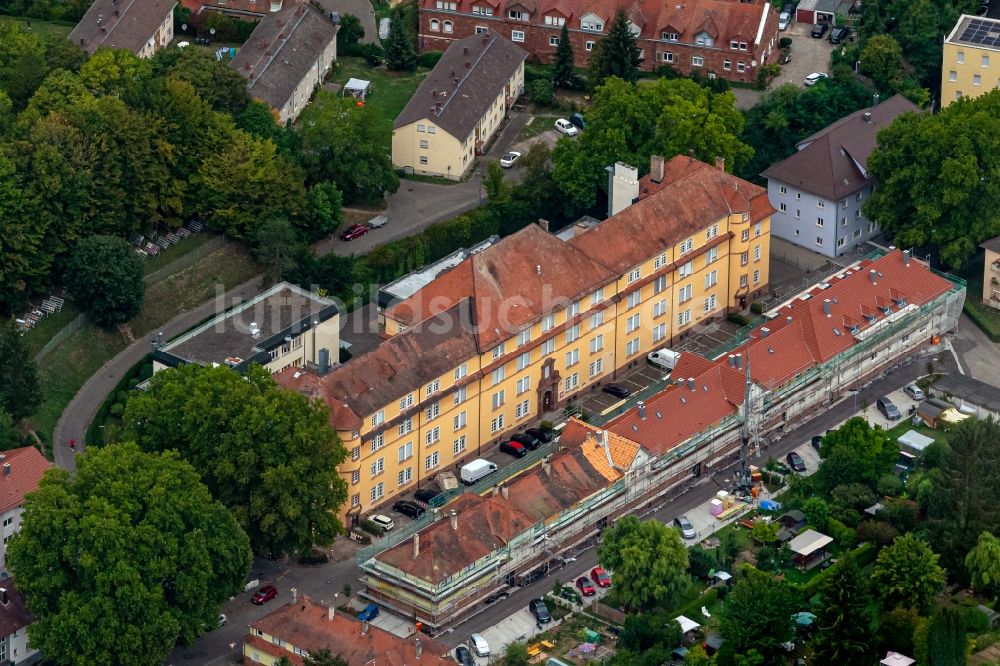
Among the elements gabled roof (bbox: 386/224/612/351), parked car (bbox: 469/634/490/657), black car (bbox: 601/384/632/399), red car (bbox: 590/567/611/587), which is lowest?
parked car (bbox: 469/634/490/657)

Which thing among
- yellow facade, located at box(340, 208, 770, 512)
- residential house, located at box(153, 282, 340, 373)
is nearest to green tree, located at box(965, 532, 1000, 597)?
yellow facade, located at box(340, 208, 770, 512)

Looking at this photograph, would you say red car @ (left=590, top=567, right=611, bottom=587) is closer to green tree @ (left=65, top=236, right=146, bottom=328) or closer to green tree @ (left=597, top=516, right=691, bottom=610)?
green tree @ (left=597, top=516, right=691, bottom=610)

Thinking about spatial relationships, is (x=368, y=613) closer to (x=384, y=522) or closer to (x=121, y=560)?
(x=384, y=522)

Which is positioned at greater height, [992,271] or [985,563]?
[992,271]

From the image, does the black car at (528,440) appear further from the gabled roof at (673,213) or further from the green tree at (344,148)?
the green tree at (344,148)

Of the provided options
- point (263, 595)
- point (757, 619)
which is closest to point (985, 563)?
point (757, 619)

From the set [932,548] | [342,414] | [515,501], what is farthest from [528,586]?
[932,548]

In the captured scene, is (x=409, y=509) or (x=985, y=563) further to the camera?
(x=409, y=509)

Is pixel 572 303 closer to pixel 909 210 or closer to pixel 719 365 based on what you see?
pixel 719 365
